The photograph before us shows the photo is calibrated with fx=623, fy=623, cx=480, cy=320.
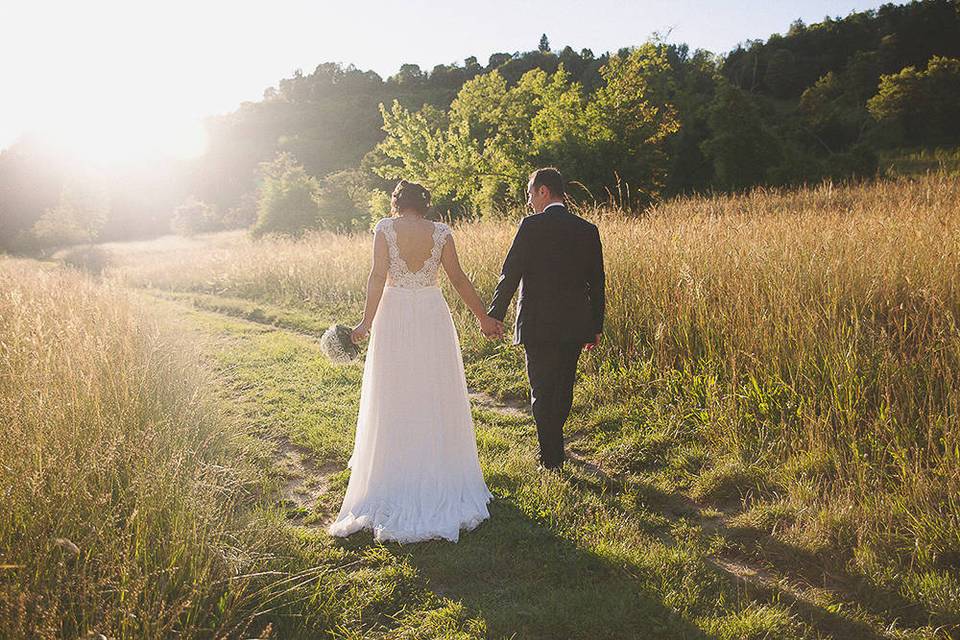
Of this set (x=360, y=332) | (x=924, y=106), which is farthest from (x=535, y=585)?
(x=924, y=106)

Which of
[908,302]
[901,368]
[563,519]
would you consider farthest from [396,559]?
[908,302]

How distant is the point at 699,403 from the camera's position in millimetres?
5633

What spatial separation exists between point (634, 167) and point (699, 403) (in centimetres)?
1776

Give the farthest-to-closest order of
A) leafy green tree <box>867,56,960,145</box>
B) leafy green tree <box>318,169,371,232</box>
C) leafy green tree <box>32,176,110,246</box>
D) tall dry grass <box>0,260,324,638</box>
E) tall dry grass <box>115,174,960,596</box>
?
leafy green tree <box>32,176,110,246</box>
leafy green tree <box>318,169,371,232</box>
leafy green tree <box>867,56,960,145</box>
tall dry grass <box>115,174,960,596</box>
tall dry grass <box>0,260,324,638</box>

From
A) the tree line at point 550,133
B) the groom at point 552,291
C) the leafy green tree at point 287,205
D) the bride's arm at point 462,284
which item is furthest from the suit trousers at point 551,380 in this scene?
the leafy green tree at point 287,205

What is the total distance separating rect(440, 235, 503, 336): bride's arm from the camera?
15.0ft

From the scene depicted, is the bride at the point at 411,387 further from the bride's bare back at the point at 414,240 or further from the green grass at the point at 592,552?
the green grass at the point at 592,552

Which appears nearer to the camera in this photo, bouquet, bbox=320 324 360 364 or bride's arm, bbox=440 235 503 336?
bride's arm, bbox=440 235 503 336

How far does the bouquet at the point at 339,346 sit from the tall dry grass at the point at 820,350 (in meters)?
2.86

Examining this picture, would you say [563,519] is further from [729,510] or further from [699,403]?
[699,403]

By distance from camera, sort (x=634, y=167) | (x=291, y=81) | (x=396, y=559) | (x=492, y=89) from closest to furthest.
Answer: (x=396, y=559), (x=634, y=167), (x=492, y=89), (x=291, y=81)

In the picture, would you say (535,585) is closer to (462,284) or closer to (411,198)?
(462,284)

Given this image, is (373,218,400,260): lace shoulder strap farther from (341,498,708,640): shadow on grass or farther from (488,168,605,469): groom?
Result: (341,498,708,640): shadow on grass

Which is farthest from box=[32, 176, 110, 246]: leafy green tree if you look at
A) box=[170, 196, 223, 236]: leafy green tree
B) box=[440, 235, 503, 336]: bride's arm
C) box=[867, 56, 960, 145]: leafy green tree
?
box=[867, 56, 960, 145]: leafy green tree
